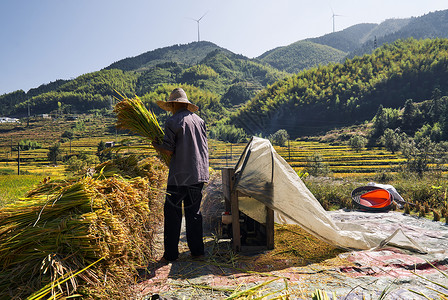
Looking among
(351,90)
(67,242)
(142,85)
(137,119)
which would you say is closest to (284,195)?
(137,119)

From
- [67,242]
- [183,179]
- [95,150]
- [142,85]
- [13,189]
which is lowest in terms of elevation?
[95,150]

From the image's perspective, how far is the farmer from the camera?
9.70ft

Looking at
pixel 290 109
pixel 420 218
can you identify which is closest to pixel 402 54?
pixel 290 109

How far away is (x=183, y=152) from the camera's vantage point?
9.79 feet

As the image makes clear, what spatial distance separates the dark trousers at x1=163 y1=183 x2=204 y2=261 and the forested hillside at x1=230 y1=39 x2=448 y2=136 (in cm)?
6983

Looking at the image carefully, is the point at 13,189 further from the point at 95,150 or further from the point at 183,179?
the point at 95,150

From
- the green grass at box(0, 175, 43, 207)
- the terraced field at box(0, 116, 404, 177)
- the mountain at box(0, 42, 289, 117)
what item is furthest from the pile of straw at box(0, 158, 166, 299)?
the mountain at box(0, 42, 289, 117)

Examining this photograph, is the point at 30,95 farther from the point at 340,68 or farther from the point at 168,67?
the point at 340,68

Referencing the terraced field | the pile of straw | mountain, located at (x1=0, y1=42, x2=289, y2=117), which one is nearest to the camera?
the pile of straw

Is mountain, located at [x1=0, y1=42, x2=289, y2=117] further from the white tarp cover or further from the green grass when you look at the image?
the white tarp cover

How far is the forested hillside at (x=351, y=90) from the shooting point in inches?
3000

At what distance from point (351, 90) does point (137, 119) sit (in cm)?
9067

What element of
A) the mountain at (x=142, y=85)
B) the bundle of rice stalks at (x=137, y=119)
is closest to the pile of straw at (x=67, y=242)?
the bundle of rice stalks at (x=137, y=119)

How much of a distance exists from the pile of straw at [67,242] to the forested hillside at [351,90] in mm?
71046
